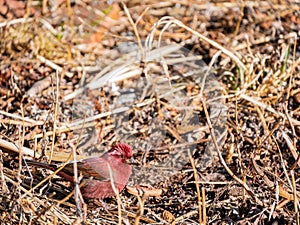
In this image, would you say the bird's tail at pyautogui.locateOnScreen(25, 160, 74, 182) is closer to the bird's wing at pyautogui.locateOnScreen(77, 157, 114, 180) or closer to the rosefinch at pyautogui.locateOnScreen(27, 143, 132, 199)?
the rosefinch at pyautogui.locateOnScreen(27, 143, 132, 199)

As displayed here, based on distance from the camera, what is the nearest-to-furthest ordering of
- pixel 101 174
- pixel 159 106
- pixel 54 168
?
pixel 54 168 < pixel 101 174 < pixel 159 106

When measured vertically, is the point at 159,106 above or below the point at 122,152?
below

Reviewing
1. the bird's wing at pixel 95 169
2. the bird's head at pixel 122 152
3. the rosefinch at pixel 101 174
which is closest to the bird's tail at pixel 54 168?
the rosefinch at pixel 101 174

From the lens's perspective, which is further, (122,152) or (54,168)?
(122,152)

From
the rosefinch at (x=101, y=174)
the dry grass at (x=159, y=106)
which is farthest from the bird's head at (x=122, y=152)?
the dry grass at (x=159, y=106)

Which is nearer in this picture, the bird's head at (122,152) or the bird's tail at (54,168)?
the bird's tail at (54,168)

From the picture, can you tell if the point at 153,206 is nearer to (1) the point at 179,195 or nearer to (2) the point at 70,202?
(1) the point at 179,195

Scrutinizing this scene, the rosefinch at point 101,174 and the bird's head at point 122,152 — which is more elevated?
the bird's head at point 122,152

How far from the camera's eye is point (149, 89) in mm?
5543

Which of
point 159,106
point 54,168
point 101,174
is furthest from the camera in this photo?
point 159,106

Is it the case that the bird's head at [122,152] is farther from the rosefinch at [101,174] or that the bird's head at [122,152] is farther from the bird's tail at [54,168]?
the bird's tail at [54,168]

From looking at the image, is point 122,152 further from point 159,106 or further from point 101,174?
point 159,106

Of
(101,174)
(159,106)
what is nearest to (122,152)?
(101,174)

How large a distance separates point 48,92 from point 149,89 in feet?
2.71
